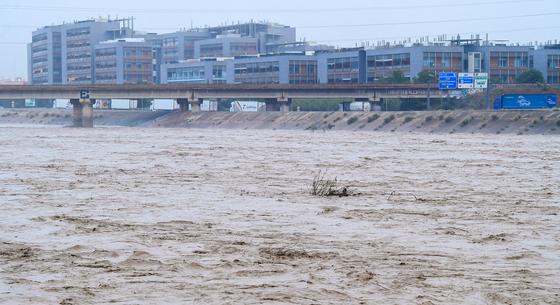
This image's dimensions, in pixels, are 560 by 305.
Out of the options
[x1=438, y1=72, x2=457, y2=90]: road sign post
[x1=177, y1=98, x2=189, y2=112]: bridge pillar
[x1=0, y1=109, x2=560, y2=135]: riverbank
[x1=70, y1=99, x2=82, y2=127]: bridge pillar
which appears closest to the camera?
[x1=0, y1=109, x2=560, y2=135]: riverbank

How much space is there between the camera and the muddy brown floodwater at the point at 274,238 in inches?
570

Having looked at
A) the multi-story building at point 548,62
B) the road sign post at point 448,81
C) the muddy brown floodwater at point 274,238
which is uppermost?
the multi-story building at point 548,62

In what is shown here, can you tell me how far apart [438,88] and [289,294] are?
120 m

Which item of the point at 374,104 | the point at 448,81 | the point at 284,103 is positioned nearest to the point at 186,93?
the point at 284,103

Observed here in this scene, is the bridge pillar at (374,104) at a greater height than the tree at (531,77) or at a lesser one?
lesser

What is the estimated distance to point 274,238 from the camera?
1992 centimetres

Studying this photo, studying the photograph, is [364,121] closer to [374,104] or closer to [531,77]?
[374,104]

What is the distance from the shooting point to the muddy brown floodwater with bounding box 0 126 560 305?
47.5ft

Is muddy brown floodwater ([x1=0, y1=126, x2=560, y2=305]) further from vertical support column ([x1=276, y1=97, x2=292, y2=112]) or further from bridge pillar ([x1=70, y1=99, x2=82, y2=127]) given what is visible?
bridge pillar ([x1=70, y1=99, x2=82, y2=127])

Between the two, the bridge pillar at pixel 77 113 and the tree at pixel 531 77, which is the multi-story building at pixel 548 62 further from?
the bridge pillar at pixel 77 113

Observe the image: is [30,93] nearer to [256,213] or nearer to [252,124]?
[252,124]

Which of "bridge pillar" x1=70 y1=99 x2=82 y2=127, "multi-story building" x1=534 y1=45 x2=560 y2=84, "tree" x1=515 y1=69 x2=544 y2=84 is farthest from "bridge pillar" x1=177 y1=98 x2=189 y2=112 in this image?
"multi-story building" x1=534 y1=45 x2=560 y2=84

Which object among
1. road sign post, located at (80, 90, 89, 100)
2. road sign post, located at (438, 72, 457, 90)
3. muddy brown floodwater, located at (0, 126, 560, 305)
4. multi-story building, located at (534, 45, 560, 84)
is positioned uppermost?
multi-story building, located at (534, 45, 560, 84)

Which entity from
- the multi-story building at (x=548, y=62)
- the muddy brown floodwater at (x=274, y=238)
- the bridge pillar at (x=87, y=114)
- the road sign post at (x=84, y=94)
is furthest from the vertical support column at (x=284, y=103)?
the muddy brown floodwater at (x=274, y=238)
